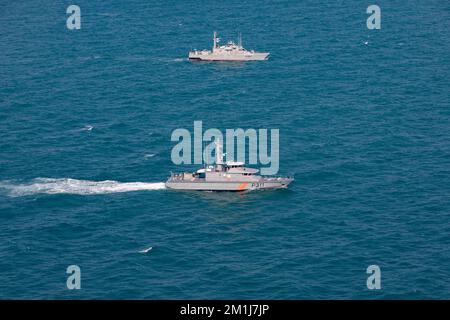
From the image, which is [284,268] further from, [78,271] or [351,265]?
[78,271]
